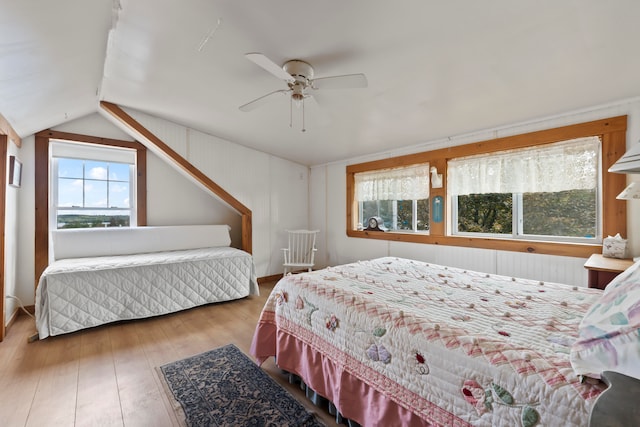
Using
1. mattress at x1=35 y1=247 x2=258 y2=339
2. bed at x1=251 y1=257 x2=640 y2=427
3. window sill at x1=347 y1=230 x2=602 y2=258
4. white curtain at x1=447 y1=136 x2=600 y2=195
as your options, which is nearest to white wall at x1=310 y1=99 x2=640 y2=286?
window sill at x1=347 y1=230 x2=602 y2=258

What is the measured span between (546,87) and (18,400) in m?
4.23

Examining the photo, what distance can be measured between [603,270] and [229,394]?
2.61m

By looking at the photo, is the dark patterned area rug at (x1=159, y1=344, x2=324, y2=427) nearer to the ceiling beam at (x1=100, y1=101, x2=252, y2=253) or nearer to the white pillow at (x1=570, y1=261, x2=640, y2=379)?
the white pillow at (x1=570, y1=261, x2=640, y2=379)

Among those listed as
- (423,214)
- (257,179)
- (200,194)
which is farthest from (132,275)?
(423,214)

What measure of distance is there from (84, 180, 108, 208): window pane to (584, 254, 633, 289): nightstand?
202 inches

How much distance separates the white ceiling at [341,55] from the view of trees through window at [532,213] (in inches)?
31.9

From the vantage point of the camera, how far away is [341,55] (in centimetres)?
194

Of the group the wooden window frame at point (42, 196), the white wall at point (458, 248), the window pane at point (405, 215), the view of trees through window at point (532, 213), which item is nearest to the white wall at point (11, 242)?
the wooden window frame at point (42, 196)

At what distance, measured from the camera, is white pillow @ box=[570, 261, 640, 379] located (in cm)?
72

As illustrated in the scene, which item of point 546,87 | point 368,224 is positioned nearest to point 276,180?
point 368,224

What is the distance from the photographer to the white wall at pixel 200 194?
314 centimetres

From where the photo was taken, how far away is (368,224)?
4.27 metres

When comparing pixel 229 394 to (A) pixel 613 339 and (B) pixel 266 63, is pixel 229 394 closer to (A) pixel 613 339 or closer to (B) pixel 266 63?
(A) pixel 613 339

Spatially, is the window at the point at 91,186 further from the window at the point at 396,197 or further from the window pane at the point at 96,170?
the window at the point at 396,197
